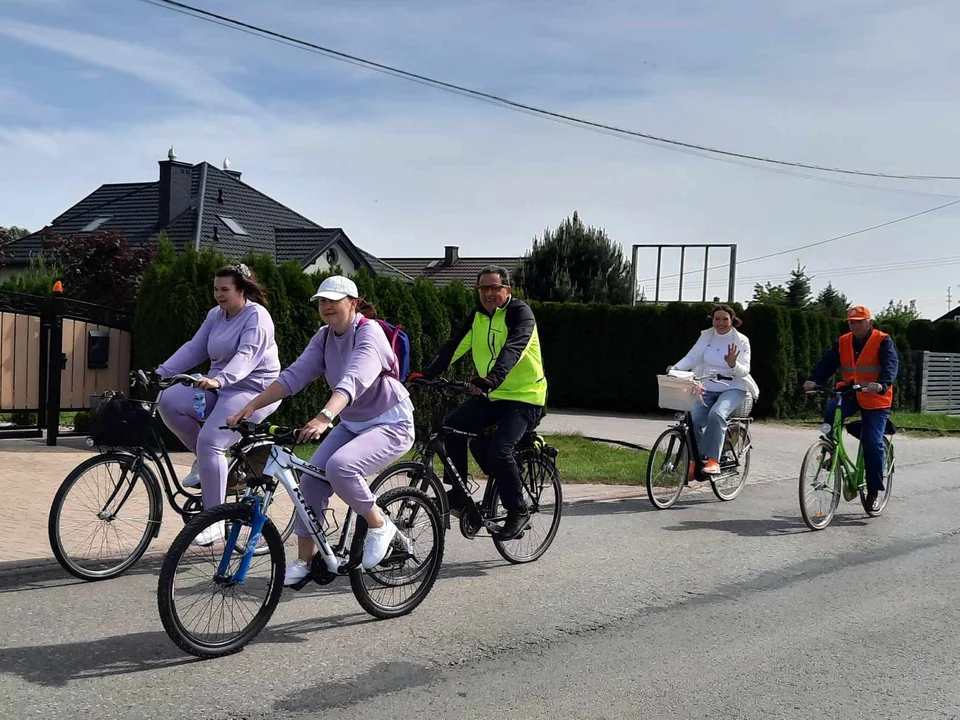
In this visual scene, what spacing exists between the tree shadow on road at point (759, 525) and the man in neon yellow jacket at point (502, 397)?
2.46 meters

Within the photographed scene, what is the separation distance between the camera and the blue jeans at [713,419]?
9.64 metres

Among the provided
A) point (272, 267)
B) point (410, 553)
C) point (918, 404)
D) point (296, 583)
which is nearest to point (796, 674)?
point (410, 553)

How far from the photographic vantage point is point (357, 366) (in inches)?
209

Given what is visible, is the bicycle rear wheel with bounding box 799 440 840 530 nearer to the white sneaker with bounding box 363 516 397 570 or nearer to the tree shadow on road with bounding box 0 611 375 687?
the white sneaker with bounding box 363 516 397 570

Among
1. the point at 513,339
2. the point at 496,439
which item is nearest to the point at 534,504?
the point at 496,439

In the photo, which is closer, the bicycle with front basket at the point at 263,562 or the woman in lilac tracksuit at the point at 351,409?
the bicycle with front basket at the point at 263,562

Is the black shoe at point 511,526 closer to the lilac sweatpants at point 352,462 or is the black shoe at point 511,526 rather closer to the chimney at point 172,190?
the lilac sweatpants at point 352,462

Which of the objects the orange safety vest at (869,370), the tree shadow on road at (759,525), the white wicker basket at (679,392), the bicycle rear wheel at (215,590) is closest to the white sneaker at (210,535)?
the bicycle rear wheel at (215,590)

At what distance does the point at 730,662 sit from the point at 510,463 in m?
2.09

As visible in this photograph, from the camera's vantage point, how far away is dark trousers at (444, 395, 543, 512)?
21.8 ft

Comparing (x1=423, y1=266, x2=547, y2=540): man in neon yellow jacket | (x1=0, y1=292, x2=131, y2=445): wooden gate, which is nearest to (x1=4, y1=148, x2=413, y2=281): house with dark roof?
(x1=0, y1=292, x2=131, y2=445): wooden gate

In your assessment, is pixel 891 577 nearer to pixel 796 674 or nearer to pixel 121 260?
pixel 796 674

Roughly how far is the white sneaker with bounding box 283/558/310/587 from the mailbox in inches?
307

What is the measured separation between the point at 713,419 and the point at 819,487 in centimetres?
123
